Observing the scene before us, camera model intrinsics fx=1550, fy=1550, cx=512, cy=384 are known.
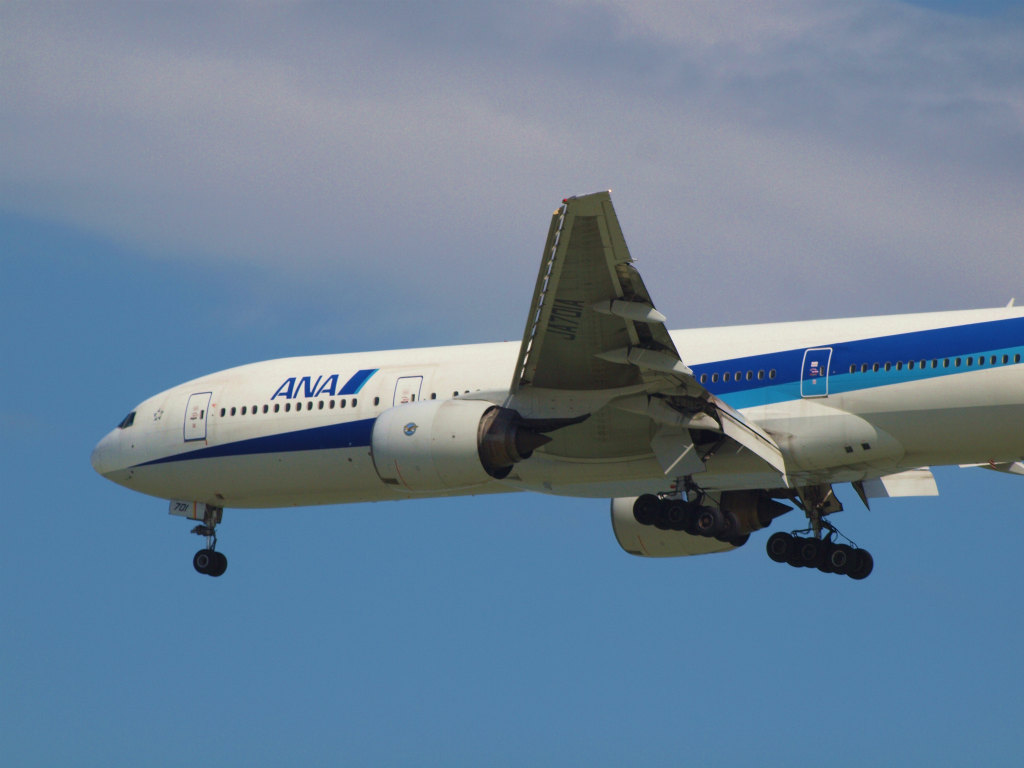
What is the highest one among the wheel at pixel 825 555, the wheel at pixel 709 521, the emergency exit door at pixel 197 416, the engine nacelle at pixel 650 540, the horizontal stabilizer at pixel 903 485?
the emergency exit door at pixel 197 416

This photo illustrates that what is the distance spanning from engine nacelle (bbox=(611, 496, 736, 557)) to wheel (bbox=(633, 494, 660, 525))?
4185 mm

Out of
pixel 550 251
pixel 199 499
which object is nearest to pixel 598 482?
pixel 550 251

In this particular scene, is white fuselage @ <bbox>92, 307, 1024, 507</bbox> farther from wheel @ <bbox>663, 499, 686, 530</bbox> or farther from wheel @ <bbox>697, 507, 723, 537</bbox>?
wheel @ <bbox>697, 507, 723, 537</bbox>

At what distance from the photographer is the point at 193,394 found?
2822cm

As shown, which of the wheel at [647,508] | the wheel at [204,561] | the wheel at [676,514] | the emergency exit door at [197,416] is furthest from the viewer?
the wheel at [204,561]

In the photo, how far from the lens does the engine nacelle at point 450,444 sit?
73.7ft

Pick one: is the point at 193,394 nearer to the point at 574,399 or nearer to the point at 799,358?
the point at 574,399

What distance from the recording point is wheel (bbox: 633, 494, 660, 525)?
24281mm

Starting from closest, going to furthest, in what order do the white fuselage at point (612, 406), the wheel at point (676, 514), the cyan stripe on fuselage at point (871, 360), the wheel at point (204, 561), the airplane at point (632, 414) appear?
the airplane at point (632, 414)
the cyan stripe on fuselage at point (871, 360)
the white fuselage at point (612, 406)
the wheel at point (676, 514)
the wheel at point (204, 561)

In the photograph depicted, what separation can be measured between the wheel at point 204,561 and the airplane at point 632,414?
1468 millimetres

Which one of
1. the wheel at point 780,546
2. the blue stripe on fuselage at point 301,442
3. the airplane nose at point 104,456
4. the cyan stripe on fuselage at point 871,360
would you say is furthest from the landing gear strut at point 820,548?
the airplane nose at point 104,456

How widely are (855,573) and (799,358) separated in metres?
4.58

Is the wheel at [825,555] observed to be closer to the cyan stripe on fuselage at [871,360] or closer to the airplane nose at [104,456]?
the cyan stripe on fuselage at [871,360]

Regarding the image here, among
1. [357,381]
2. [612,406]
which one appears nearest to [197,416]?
[357,381]
